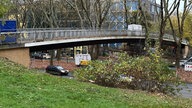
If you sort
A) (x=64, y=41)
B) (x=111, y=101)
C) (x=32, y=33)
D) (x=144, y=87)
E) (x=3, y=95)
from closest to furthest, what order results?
1. (x=3, y=95)
2. (x=111, y=101)
3. (x=144, y=87)
4. (x=32, y=33)
5. (x=64, y=41)

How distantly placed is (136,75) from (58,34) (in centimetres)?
1976

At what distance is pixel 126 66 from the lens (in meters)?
19.3

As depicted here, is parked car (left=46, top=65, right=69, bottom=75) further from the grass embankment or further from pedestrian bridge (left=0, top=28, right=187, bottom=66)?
the grass embankment

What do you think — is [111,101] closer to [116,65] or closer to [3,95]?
[3,95]

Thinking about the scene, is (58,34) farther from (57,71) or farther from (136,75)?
(136,75)

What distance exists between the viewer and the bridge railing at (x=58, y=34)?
29094mm

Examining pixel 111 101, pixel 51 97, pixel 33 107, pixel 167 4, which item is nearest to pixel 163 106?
pixel 111 101

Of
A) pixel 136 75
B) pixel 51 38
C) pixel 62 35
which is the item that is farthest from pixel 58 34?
pixel 136 75

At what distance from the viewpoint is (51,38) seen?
119 ft

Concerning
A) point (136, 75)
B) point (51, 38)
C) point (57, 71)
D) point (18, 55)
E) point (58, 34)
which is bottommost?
point (57, 71)

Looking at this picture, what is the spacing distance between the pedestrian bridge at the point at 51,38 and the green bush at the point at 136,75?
809 centimetres

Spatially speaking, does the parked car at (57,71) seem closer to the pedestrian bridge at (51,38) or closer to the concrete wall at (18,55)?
the pedestrian bridge at (51,38)

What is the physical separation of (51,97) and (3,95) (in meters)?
1.30

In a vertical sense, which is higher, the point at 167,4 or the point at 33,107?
the point at 167,4
